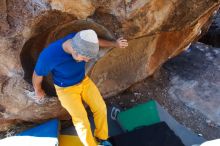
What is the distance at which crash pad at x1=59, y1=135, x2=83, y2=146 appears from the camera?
488 centimetres

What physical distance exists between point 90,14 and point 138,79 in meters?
1.59

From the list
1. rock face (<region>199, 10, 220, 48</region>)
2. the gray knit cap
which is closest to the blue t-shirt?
the gray knit cap

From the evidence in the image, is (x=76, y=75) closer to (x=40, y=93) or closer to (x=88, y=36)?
(x=40, y=93)

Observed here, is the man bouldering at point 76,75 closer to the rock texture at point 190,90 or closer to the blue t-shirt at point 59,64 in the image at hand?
the blue t-shirt at point 59,64

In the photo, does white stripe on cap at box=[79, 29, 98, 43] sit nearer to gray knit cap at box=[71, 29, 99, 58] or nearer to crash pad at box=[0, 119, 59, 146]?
gray knit cap at box=[71, 29, 99, 58]

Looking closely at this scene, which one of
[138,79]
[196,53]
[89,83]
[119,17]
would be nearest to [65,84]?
[89,83]

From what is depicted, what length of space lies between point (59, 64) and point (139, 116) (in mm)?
1704

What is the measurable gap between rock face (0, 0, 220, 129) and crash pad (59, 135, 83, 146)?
1.08 feet

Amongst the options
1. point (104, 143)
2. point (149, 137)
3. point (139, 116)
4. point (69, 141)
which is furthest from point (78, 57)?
point (139, 116)

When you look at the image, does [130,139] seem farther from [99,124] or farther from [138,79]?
[138,79]

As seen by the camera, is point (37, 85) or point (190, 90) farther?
point (190, 90)

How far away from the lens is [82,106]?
439 cm

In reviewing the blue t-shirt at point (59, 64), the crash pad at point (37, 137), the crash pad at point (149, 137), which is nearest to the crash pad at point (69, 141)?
the crash pad at point (37, 137)

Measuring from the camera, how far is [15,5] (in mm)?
4422
